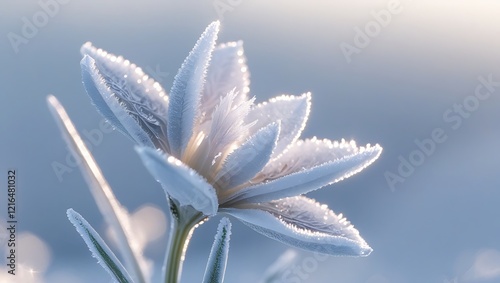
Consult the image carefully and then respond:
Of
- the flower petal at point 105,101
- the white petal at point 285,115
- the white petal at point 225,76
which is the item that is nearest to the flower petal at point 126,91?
the flower petal at point 105,101

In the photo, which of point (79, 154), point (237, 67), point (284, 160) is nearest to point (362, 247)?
point (284, 160)

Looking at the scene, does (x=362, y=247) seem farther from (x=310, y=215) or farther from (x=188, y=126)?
(x=188, y=126)

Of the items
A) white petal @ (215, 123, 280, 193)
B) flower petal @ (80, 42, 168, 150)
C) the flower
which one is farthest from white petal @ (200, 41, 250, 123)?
white petal @ (215, 123, 280, 193)

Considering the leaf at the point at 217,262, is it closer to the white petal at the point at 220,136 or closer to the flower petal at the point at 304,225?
the flower petal at the point at 304,225

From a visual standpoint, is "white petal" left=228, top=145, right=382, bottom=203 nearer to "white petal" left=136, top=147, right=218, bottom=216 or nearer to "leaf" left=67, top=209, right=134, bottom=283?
"white petal" left=136, top=147, right=218, bottom=216

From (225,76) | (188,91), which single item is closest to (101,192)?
(188,91)
